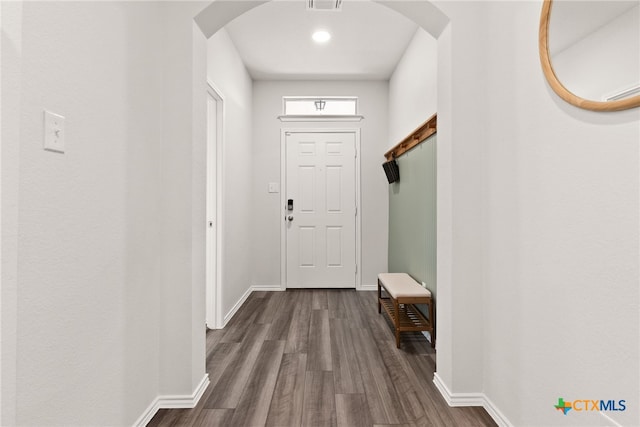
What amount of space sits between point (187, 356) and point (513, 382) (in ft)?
5.01

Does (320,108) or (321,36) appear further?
(320,108)

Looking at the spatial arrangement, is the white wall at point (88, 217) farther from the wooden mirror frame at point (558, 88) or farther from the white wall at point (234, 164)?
the wooden mirror frame at point (558, 88)

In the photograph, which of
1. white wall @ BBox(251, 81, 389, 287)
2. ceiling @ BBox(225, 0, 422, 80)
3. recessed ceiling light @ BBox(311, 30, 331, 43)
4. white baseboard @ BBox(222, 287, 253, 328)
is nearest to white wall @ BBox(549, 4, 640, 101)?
A: ceiling @ BBox(225, 0, 422, 80)

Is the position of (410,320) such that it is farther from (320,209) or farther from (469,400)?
(320,209)

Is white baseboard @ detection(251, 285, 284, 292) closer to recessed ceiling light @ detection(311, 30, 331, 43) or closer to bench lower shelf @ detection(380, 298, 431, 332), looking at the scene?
bench lower shelf @ detection(380, 298, 431, 332)

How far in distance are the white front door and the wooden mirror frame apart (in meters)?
3.02

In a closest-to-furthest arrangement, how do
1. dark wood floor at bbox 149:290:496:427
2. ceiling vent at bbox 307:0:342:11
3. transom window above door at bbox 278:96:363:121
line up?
dark wood floor at bbox 149:290:496:427 < ceiling vent at bbox 307:0:342:11 < transom window above door at bbox 278:96:363:121

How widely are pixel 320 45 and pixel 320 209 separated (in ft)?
6.08

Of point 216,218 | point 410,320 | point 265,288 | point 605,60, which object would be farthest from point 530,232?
point 265,288

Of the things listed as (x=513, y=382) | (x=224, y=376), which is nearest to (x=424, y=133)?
(x=513, y=382)

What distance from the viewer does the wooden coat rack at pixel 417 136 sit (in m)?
2.49

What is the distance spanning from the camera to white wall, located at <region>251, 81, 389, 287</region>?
167 inches

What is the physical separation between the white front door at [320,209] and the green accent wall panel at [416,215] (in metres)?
0.59

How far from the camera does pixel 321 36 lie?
10.4ft
